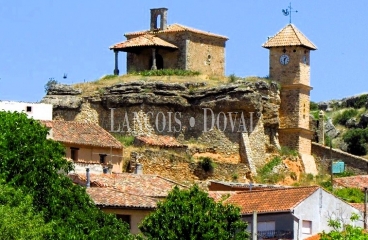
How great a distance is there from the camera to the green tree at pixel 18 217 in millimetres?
53562

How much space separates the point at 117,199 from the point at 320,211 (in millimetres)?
7184

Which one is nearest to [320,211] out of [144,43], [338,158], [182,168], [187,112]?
[182,168]

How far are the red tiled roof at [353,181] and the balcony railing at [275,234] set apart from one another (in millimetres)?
22771

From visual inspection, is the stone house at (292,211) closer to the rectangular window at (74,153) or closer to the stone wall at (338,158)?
the rectangular window at (74,153)

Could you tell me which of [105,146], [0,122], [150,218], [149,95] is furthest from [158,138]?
[150,218]

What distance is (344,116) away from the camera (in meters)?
124

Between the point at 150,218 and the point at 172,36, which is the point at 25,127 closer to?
the point at 150,218

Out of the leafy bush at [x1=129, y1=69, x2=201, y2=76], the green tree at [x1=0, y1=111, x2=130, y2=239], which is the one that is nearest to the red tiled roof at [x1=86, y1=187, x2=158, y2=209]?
the green tree at [x1=0, y1=111, x2=130, y2=239]

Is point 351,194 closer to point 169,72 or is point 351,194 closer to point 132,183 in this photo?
point 132,183

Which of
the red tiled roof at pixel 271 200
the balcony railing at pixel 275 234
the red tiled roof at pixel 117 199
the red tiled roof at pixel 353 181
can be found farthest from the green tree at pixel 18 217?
the red tiled roof at pixel 353 181

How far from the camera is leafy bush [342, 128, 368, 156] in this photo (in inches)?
4478

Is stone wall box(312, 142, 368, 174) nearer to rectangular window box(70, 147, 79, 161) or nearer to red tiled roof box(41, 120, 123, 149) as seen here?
red tiled roof box(41, 120, 123, 149)

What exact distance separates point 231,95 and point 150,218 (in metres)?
31.8

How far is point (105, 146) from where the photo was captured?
81.6m
